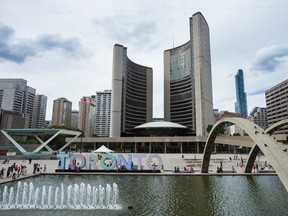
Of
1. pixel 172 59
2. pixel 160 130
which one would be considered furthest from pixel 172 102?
pixel 160 130

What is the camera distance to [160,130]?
11381 cm

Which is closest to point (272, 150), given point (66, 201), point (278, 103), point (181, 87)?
point (66, 201)

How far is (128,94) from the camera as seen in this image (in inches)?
5684

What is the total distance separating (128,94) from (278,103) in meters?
96.0

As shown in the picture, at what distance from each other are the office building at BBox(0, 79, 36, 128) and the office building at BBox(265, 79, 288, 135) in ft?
552

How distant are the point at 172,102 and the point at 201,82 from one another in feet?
127

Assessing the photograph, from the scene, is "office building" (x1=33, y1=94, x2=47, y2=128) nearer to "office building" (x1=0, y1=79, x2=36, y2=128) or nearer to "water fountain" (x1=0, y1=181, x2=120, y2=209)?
"office building" (x1=0, y1=79, x2=36, y2=128)

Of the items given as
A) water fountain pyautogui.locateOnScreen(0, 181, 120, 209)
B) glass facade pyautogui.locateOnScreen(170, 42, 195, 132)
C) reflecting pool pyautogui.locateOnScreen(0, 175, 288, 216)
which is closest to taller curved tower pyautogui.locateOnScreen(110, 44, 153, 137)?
glass facade pyautogui.locateOnScreen(170, 42, 195, 132)

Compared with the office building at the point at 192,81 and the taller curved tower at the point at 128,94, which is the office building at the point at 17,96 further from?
the office building at the point at 192,81

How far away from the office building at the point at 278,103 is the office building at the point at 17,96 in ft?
552

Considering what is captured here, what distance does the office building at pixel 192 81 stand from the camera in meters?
117

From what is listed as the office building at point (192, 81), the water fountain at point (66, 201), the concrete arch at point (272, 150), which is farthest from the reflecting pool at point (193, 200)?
the office building at point (192, 81)

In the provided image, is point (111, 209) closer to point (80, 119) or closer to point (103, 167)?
point (103, 167)

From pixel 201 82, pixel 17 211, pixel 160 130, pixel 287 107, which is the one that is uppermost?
pixel 201 82
